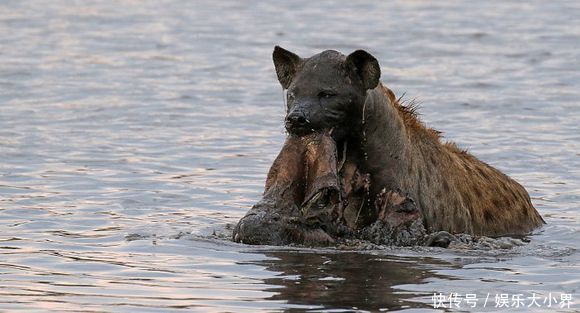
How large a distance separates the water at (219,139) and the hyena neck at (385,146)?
534 mm

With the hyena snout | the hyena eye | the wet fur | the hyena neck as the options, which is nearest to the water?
the wet fur

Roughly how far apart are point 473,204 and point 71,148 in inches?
206

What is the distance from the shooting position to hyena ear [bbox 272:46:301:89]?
428 inches

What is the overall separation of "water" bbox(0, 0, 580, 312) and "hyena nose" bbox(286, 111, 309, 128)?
2.97 feet

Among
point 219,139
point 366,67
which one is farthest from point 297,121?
point 219,139

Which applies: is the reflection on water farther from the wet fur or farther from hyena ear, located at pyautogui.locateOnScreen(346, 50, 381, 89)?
hyena ear, located at pyautogui.locateOnScreen(346, 50, 381, 89)

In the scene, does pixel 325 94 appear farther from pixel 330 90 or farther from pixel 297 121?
pixel 297 121

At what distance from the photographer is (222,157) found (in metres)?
15.4

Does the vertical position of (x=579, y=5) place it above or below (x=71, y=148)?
above

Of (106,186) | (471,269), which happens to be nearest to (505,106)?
(106,186)

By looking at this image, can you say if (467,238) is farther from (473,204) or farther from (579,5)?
(579,5)

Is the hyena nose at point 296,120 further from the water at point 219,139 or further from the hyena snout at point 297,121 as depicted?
the water at point 219,139

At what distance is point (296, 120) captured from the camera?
10.4 metres

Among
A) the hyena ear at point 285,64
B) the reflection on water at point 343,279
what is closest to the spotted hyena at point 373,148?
the hyena ear at point 285,64
